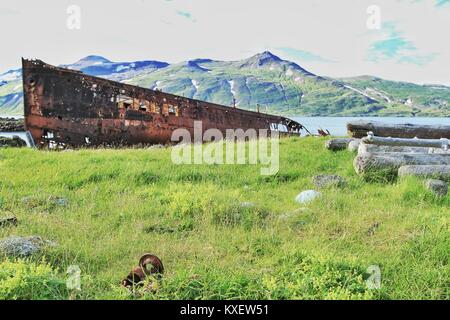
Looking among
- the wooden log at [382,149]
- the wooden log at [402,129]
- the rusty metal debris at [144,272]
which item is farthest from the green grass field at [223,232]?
the wooden log at [402,129]

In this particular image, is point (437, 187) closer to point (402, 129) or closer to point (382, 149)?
point (382, 149)

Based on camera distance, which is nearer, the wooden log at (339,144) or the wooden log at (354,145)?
the wooden log at (354,145)

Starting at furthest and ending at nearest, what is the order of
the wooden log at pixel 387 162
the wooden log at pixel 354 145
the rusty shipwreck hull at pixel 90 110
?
the rusty shipwreck hull at pixel 90 110 < the wooden log at pixel 354 145 < the wooden log at pixel 387 162

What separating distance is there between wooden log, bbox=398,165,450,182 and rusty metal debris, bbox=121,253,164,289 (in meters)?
6.01

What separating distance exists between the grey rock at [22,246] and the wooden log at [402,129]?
9.70m

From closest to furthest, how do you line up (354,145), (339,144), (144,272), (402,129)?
(144,272) < (354,145) < (402,129) < (339,144)

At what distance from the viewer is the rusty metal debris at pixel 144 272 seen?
4.23 meters

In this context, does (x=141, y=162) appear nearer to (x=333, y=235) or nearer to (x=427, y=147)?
(x=333, y=235)

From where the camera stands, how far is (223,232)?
233 inches

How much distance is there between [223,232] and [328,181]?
3.53 metres

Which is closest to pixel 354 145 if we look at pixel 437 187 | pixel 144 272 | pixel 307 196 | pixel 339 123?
pixel 437 187

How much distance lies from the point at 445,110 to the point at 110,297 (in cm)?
22091

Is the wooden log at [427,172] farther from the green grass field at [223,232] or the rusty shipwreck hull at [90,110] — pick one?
the rusty shipwreck hull at [90,110]
